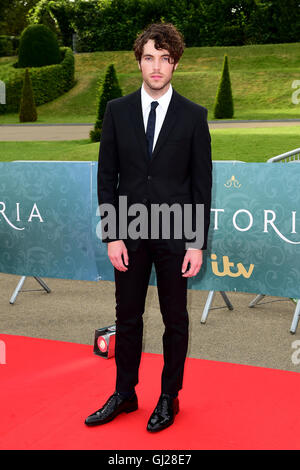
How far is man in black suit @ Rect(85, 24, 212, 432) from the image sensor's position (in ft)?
10.4

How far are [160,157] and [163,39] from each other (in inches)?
24.8

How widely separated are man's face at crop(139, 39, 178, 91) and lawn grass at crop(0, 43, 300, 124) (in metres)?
23.3

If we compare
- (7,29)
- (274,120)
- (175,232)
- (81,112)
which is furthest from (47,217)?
(7,29)

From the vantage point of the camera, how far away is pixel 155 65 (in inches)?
122

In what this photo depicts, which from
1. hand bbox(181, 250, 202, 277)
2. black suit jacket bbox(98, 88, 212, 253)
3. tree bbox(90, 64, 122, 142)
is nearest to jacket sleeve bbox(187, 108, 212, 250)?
black suit jacket bbox(98, 88, 212, 253)

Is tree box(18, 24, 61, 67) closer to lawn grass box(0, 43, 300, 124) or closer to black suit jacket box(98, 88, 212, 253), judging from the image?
lawn grass box(0, 43, 300, 124)

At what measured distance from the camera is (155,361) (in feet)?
15.0

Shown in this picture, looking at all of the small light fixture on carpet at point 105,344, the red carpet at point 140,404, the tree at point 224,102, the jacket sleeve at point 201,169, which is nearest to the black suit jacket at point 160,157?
the jacket sleeve at point 201,169

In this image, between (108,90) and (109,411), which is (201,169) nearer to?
(109,411)

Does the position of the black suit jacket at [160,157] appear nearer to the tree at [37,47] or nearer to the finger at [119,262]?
the finger at [119,262]

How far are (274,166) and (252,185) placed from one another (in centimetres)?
27

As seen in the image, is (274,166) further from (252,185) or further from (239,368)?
(239,368)

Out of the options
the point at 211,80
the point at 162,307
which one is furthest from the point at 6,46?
the point at 162,307

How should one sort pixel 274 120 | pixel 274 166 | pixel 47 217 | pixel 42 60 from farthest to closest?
pixel 42 60 → pixel 274 120 → pixel 47 217 → pixel 274 166
